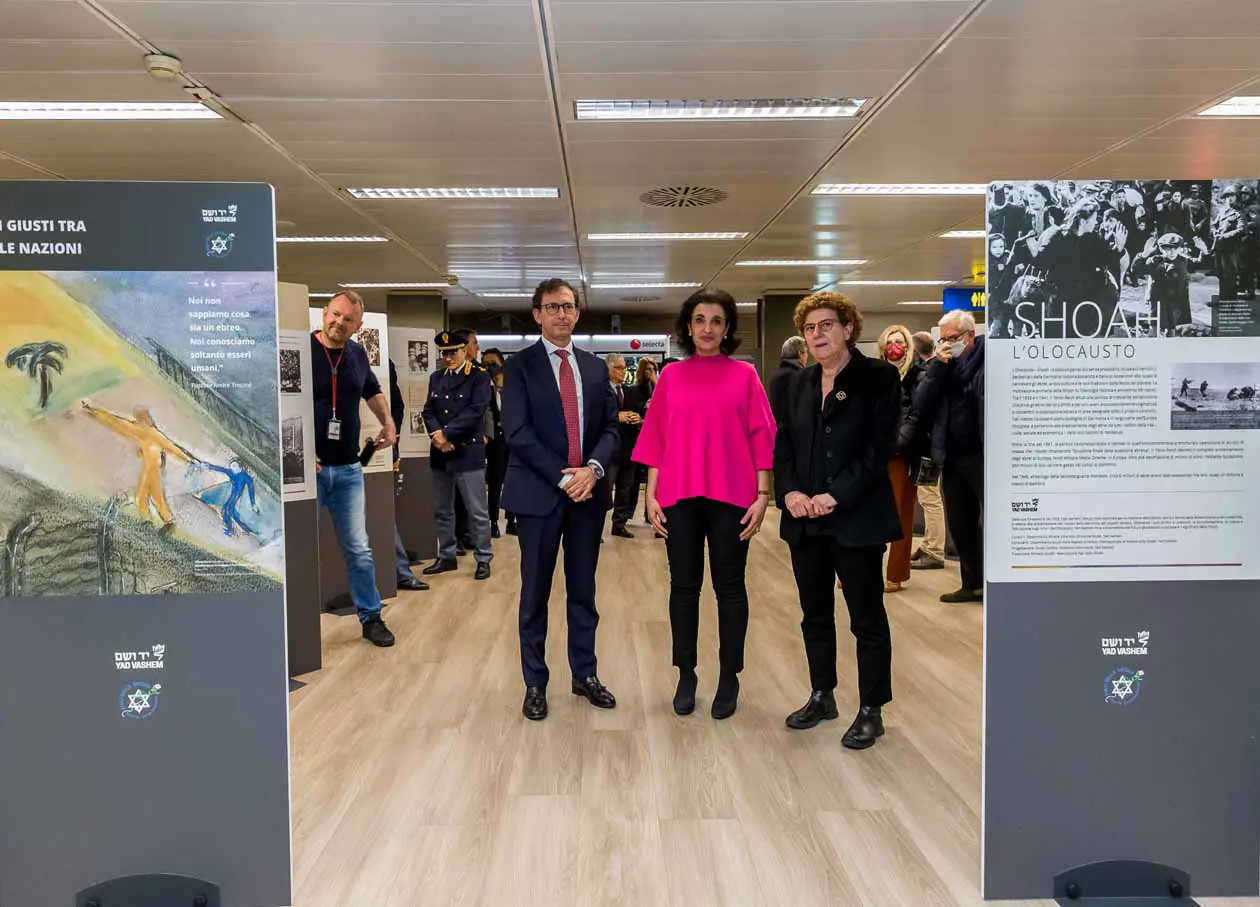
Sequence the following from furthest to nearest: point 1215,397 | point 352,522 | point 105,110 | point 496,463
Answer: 1. point 496,463
2. point 105,110
3. point 352,522
4. point 1215,397

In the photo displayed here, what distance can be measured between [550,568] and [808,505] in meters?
1.09

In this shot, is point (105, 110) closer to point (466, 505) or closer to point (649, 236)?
point (466, 505)

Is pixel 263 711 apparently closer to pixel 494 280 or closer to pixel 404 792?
pixel 404 792

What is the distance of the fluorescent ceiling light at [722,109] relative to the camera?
4.89m

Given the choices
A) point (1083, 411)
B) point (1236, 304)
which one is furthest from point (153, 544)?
point (1236, 304)

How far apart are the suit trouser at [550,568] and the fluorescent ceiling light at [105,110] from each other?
3368 mm

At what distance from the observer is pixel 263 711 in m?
2.02

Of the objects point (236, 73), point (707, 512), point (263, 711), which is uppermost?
point (236, 73)

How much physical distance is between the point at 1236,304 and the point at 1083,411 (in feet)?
1.44

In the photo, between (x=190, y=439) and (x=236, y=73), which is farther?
(x=236, y=73)

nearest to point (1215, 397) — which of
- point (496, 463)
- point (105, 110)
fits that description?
point (105, 110)

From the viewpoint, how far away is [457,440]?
6164mm

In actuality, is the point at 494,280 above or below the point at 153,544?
above

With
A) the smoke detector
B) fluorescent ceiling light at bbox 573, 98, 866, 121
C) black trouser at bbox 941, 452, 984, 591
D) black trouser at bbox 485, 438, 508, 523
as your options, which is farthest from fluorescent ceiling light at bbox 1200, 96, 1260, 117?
black trouser at bbox 485, 438, 508, 523
